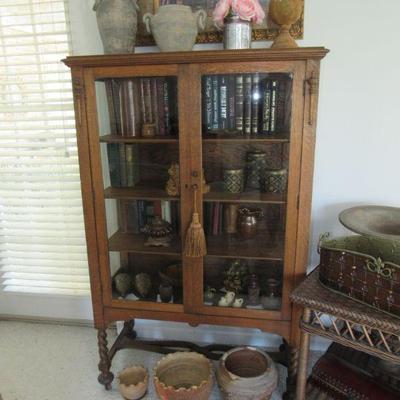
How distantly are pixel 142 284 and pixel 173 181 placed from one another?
53 centimetres

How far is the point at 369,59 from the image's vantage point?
1.59 m

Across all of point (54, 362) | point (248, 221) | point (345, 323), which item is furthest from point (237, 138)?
point (54, 362)

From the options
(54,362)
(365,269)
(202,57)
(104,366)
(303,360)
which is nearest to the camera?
(365,269)

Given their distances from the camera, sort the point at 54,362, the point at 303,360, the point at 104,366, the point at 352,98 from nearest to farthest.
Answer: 1. the point at 303,360
2. the point at 352,98
3. the point at 104,366
4. the point at 54,362

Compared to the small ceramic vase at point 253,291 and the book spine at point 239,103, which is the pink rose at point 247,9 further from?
the small ceramic vase at point 253,291

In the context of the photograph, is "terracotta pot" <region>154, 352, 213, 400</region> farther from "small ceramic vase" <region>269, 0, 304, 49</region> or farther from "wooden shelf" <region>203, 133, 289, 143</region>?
"small ceramic vase" <region>269, 0, 304, 49</region>

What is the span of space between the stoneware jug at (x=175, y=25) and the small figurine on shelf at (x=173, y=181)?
1.57 feet

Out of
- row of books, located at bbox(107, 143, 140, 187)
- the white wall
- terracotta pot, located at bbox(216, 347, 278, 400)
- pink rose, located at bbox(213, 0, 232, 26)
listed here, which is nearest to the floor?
terracotta pot, located at bbox(216, 347, 278, 400)

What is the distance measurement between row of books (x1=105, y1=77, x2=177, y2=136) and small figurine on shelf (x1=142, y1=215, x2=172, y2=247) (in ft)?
1.27

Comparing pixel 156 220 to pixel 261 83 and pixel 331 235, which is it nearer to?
pixel 261 83

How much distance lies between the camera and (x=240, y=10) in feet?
4.69

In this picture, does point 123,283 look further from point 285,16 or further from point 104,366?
point 285,16

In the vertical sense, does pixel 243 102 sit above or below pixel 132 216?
above

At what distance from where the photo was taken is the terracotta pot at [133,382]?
1.65m
